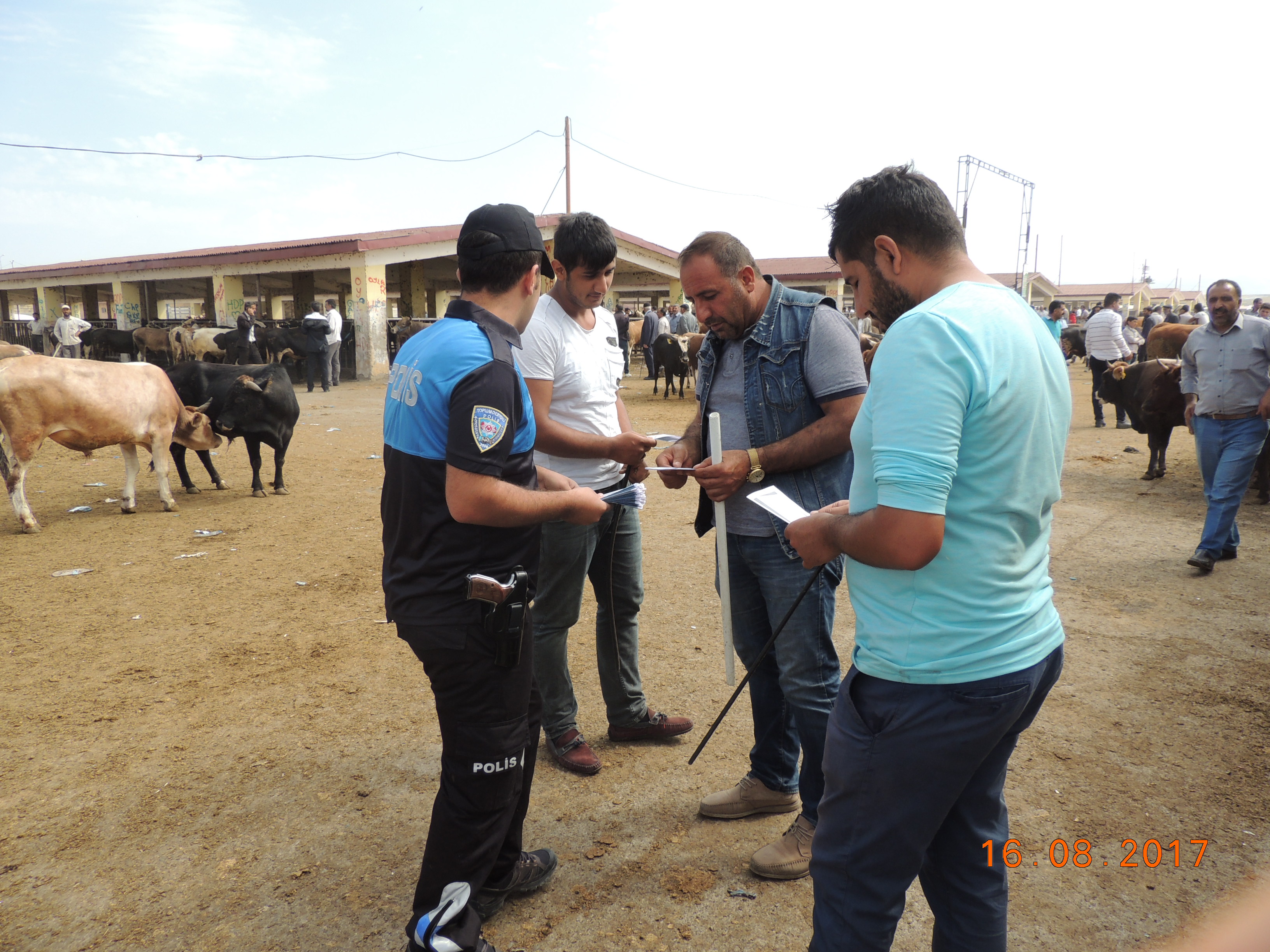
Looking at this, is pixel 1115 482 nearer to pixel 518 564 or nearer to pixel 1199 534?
pixel 1199 534

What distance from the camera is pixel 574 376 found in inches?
122

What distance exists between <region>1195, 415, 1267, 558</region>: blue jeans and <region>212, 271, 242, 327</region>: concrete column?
23986mm

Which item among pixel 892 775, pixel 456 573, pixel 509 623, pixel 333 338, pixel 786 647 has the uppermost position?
pixel 333 338

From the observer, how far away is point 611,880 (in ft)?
8.70

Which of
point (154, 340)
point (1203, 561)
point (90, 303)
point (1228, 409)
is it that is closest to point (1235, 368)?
point (1228, 409)

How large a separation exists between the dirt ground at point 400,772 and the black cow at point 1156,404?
10.0 feet

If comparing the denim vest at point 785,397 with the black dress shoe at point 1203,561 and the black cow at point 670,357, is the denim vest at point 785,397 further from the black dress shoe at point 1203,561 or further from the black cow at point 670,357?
the black cow at point 670,357

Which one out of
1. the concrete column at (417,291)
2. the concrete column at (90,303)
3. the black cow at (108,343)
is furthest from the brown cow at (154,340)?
the concrete column at (90,303)

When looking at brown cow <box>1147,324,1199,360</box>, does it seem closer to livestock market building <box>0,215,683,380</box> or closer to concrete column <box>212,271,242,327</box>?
livestock market building <box>0,215,683,380</box>

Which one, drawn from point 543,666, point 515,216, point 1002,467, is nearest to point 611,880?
point 543,666

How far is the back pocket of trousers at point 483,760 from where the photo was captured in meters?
2.10

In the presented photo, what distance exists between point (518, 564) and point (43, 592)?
5.19 metres

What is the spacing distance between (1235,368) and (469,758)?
20.6 ft
